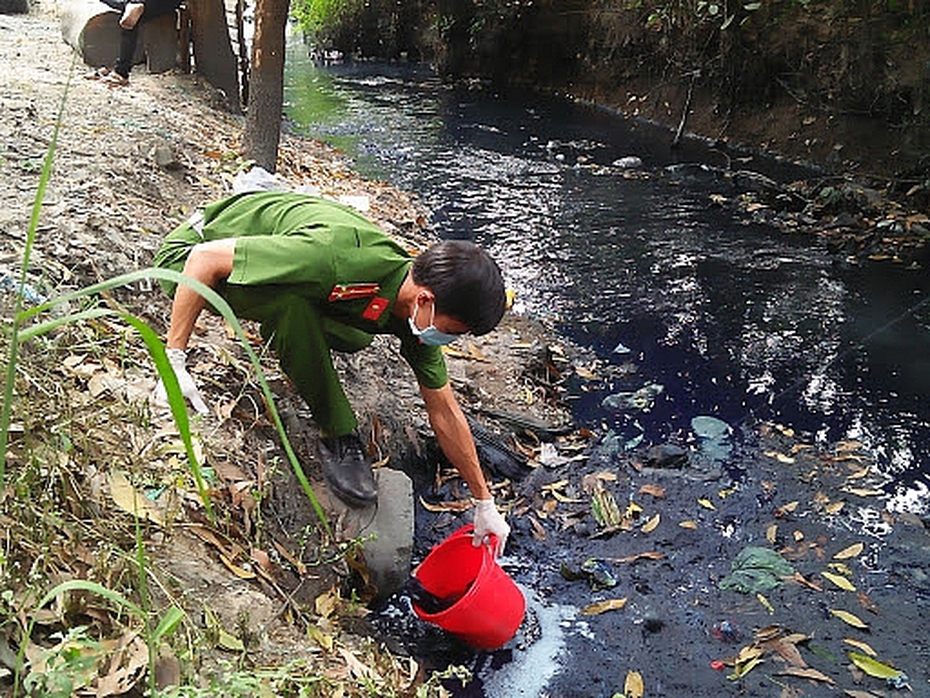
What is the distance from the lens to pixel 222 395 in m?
3.38

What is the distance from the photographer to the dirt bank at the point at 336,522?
2.11 m

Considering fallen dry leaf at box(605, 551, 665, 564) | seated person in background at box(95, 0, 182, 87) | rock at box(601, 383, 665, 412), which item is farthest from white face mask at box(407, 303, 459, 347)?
seated person in background at box(95, 0, 182, 87)

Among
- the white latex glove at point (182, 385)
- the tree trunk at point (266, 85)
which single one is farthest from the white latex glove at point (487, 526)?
the tree trunk at point (266, 85)

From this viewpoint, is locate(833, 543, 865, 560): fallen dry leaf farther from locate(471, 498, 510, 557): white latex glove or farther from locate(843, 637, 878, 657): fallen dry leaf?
locate(471, 498, 510, 557): white latex glove

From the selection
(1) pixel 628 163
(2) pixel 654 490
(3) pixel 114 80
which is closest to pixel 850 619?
(2) pixel 654 490

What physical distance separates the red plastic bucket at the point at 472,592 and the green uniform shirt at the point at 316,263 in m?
0.64

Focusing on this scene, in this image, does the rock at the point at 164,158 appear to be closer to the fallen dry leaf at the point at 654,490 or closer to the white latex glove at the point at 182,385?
the white latex glove at the point at 182,385

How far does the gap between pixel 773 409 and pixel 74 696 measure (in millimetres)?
4031

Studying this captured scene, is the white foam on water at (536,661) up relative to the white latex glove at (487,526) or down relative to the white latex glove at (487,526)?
down

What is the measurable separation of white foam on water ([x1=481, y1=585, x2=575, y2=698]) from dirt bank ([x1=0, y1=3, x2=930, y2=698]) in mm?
14

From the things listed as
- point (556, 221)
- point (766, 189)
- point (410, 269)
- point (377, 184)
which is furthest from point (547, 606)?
point (766, 189)

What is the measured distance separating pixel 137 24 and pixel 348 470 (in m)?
7.07

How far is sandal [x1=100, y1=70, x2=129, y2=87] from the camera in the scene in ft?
27.3

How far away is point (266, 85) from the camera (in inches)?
263
